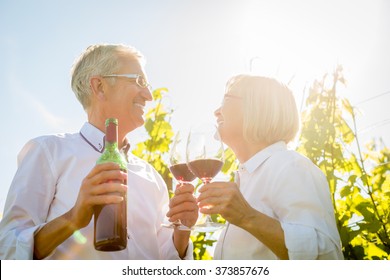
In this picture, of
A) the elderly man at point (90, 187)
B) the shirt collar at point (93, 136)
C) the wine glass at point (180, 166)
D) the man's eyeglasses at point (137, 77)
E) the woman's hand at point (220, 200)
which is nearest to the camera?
the woman's hand at point (220, 200)

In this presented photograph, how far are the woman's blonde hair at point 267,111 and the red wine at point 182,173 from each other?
401mm

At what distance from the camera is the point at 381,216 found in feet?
8.25

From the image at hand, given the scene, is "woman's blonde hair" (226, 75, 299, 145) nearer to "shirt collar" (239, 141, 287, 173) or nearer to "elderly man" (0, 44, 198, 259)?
"shirt collar" (239, 141, 287, 173)

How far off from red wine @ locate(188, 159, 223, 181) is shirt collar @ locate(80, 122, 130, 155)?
663 millimetres

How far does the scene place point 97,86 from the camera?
7.91 feet

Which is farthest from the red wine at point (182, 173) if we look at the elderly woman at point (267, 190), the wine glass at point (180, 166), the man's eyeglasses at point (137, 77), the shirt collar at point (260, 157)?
the man's eyeglasses at point (137, 77)

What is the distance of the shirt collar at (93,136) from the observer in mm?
2223

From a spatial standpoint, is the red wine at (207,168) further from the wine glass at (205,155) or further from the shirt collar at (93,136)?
the shirt collar at (93,136)

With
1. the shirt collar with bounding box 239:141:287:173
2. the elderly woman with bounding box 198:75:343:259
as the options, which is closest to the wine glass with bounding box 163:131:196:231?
the elderly woman with bounding box 198:75:343:259

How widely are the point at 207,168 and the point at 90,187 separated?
46 centimetres

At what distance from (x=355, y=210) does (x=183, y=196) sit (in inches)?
41.9

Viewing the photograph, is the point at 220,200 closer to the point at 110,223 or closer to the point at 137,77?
the point at 110,223

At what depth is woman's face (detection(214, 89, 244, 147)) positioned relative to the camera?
213cm
